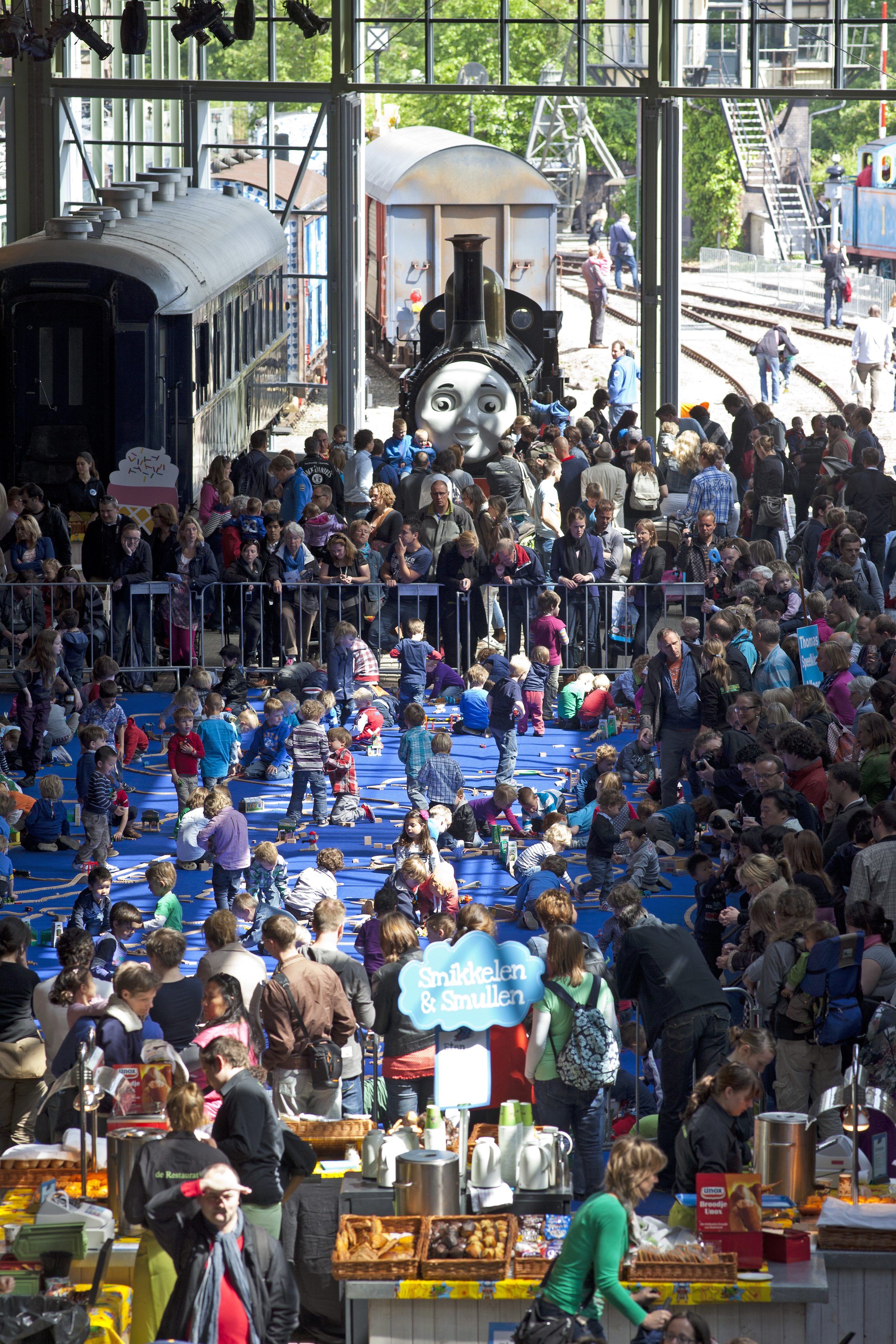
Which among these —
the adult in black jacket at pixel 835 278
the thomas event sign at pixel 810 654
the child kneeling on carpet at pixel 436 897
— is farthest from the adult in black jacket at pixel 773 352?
the child kneeling on carpet at pixel 436 897

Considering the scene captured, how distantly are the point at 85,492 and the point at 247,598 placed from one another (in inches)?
105

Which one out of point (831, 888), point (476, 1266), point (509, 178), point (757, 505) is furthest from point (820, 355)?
point (476, 1266)

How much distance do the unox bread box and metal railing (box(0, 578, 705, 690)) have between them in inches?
434

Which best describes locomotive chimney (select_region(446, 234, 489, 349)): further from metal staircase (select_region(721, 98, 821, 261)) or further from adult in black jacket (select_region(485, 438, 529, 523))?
metal staircase (select_region(721, 98, 821, 261))

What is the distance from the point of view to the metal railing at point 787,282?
44.7m

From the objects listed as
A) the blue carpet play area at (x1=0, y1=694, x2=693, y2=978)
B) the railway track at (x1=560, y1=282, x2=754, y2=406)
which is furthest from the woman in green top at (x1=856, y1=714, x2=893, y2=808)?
the railway track at (x1=560, y1=282, x2=754, y2=406)

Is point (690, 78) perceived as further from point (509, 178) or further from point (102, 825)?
point (102, 825)

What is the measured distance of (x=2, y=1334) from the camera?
6.42 meters

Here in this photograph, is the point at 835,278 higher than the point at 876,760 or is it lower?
higher

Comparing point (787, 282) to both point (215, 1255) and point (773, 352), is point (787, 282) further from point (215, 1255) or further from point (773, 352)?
point (215, 1255)

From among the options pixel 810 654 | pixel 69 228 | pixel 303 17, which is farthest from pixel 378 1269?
pixel 303 17

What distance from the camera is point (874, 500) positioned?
18.2 meters

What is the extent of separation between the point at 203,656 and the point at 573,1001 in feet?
34.2

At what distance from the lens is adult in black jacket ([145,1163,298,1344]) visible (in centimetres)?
617
